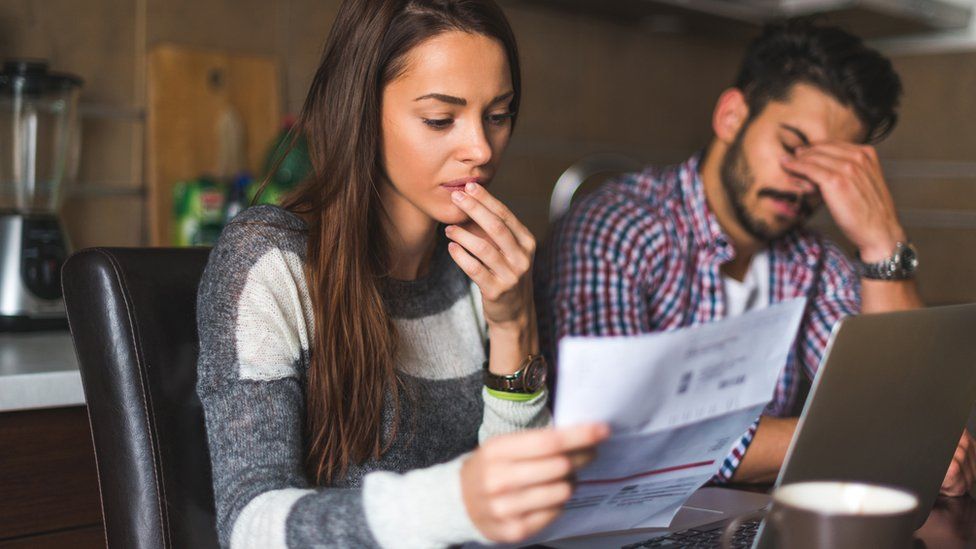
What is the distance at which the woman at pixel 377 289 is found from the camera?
0.90 m

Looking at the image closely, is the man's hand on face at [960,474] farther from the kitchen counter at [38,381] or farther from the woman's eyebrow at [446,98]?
the kitchen counter at [38,381]

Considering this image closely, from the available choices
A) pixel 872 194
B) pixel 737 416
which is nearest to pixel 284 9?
pixel 872 194

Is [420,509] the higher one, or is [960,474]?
[420,509]

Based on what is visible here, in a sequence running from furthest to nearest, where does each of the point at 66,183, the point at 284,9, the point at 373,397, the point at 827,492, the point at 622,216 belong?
the point at 284,9 → the point at 66,183 → the point at 622,216 → the point at 373,397 → the point at 827,492

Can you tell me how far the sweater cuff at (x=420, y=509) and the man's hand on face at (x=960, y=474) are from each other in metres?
→ 0.63

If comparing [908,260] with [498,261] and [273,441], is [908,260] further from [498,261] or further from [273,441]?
[273,441]

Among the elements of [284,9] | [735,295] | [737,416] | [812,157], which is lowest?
[735,295]

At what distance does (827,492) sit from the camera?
653 mm

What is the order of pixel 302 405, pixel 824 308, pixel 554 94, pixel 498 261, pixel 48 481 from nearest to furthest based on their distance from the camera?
pixel 302 405, pixel 498 261, pixel 48 481, pixel 824 308, pixel 554 94

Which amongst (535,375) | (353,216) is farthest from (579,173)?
(353,216)

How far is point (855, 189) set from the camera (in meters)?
1.63

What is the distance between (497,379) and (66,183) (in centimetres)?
110

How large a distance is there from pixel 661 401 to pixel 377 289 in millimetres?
526

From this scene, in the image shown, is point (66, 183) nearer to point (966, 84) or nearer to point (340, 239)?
point (340, 239)
